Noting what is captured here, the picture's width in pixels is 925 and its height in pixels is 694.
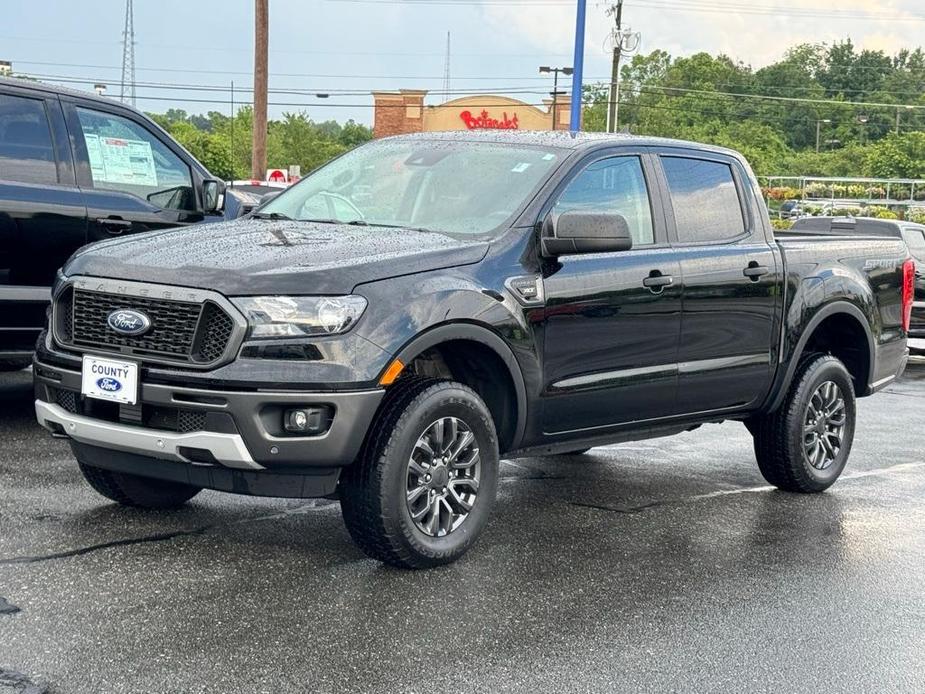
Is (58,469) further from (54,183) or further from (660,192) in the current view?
(660,192)

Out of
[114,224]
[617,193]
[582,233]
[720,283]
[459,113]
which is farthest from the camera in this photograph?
[459,113]

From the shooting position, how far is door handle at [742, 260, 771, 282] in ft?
22.8

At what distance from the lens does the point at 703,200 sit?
698 cm

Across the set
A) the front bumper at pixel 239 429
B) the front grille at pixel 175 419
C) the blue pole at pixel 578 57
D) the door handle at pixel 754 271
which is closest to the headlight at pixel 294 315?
the front bumper at pixel 239 429

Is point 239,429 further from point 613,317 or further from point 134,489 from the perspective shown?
point 613,317

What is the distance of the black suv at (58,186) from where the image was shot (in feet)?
25.7

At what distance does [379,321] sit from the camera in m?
5.07

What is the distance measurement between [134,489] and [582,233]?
2.30 metres

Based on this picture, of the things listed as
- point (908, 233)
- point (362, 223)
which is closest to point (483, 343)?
point (362, 223)

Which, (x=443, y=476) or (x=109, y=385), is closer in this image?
(x=109, y=385)

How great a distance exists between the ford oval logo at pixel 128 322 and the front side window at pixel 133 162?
3368 mm

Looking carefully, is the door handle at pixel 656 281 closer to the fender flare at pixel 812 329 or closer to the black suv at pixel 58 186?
the fender flare at pixel 812 329

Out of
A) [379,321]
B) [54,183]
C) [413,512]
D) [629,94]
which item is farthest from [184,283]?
[629,94]

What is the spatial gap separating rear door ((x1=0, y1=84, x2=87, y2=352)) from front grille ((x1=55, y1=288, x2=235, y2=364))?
8.90ft
